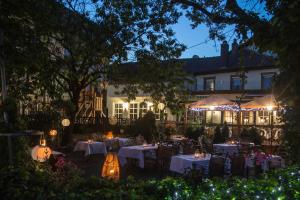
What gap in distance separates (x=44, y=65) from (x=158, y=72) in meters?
8.47

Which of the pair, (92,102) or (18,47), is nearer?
(18,47)

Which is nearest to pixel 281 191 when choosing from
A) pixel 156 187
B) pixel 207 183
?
pixel 207 183

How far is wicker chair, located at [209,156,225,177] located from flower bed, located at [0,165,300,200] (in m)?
3.62

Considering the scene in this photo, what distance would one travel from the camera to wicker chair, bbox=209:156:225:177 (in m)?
8.55

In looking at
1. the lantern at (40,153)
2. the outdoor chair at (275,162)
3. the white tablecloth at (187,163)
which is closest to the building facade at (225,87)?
the outdoor chair at (275,162)

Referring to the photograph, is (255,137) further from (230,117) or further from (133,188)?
(133,188)

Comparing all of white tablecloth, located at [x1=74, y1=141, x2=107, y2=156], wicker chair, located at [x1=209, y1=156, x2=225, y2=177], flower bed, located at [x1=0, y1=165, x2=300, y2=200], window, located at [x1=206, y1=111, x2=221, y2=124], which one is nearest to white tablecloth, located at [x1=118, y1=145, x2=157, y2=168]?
white tablecloth, located at [x1=74, y1=141, x2=107, y2=156]

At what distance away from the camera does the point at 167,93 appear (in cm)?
1595

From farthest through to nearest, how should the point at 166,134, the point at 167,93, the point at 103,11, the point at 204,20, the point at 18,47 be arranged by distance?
the point at 166,134 < the point at 167,93 < the point at 103,11 < the point at 204,20 < the point at 18,47

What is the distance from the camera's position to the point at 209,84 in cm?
2847

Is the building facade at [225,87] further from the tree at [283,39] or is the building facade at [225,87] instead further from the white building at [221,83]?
the tree at [283,39]

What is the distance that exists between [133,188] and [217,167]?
4.54 meters

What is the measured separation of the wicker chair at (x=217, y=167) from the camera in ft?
28.0

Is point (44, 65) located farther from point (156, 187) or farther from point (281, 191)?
point (281, 191)
